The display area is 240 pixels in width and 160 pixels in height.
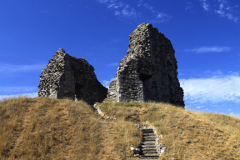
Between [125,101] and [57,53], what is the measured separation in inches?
385

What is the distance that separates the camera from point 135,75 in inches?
697

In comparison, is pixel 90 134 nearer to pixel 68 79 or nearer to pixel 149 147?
pixel 149 147

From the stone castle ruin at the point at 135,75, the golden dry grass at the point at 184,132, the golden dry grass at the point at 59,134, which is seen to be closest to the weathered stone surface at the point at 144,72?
the stone castle ruin at the point at 135,75

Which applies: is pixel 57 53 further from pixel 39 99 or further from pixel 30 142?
pixel 30 142

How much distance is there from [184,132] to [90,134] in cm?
518

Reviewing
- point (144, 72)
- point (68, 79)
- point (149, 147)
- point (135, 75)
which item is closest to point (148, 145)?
point (149, 147)

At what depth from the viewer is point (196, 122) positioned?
12.1 meters

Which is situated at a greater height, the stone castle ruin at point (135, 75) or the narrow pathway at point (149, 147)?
the stone castle ruin at point (135, 75)

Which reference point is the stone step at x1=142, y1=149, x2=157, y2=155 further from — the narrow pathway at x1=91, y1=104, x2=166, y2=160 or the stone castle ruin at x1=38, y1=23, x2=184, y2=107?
the stone castle ruin at x1=38, y1=23, x2=184, y2=107

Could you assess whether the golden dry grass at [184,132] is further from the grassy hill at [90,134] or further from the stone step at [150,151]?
the stone step at [150,151]

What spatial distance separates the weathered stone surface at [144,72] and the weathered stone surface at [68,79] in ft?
15.1

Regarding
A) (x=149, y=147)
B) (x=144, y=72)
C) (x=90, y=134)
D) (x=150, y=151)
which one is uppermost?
(x=144, y=72)

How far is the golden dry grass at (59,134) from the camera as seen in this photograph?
356 inches

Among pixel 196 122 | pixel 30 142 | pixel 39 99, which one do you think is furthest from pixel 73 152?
pixel 196 122
